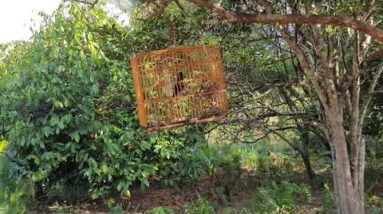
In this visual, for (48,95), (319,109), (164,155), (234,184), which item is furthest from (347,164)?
(48,95)

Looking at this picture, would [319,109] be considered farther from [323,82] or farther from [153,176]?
[153,176]

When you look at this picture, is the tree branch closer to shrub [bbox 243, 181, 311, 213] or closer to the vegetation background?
the vegetation background

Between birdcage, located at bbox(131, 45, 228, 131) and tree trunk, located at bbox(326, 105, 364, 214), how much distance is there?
1165 mm

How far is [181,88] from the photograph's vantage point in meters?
4.46

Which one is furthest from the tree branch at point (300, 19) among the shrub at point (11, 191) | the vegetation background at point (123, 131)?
the shrub at point (11, 191)

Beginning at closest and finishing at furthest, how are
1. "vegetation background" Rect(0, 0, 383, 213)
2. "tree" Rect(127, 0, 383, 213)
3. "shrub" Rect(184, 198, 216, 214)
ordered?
"tree" Rect(127, 0, 383, 213) → "vegetation background" Rect(0, 0, 383, 213) → "shrub" Rect(184, 198, 216, 214)

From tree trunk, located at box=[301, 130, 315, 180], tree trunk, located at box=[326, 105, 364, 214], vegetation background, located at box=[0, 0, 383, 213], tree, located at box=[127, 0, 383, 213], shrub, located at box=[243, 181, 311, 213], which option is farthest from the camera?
tree trunk, located at box=[301, 130, 315, 180]

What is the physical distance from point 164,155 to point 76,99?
1.38m

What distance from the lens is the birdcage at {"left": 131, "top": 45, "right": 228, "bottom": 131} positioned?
14.3 ft

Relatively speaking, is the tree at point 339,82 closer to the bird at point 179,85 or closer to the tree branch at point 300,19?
the bird at point 179,85

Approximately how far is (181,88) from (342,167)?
175 cm

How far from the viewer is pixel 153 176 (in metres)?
7.66

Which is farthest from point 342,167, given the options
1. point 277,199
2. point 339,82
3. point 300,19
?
point 300,19

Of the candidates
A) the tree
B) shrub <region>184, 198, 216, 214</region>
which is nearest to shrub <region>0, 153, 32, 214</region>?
shrub <region>184, 198, 216, 214</region>
